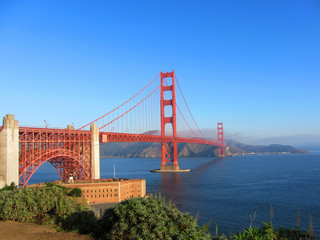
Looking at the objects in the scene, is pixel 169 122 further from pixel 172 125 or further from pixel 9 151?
pixel 9 151

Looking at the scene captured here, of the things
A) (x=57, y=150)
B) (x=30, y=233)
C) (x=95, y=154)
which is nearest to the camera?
(x=30, y=233)

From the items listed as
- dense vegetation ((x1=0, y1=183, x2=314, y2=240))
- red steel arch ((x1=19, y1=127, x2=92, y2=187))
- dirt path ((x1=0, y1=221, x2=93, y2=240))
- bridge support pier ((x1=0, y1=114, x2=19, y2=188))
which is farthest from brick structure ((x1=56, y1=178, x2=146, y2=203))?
dirt path ((x1=0, y1=221, x2=93, y2=240))

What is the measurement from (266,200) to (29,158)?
117 ft

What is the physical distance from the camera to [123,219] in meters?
11.7

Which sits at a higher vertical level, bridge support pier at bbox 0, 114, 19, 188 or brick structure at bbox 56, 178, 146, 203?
bridge support pier at bbox 0, 114, 19, 188

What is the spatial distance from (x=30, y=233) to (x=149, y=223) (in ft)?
20.3

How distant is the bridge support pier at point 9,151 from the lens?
39.5 metres

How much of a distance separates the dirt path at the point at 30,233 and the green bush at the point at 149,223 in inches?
83.0

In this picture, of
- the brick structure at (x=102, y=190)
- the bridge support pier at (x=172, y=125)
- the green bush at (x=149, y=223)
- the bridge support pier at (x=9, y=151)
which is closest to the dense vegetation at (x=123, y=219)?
the green bush at (x=149, y=223)

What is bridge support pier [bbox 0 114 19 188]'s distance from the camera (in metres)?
39.5

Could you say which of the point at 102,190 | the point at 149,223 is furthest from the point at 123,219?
the point at 102,190

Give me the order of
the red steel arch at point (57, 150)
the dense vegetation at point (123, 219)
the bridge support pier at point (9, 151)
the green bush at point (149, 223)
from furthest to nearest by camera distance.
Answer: the red steel arch at point (57, 150) → the bridge support pier at point (9, 151) → the dense vegetation at point (123, 219) → the green bush at point (149, 223)

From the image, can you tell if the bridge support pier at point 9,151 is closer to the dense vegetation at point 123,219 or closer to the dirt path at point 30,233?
the dense vegetation at point 123,219

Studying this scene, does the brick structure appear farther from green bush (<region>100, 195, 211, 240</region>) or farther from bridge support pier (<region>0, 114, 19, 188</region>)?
green bush (<region>100, 195, 211, 240</region>)
